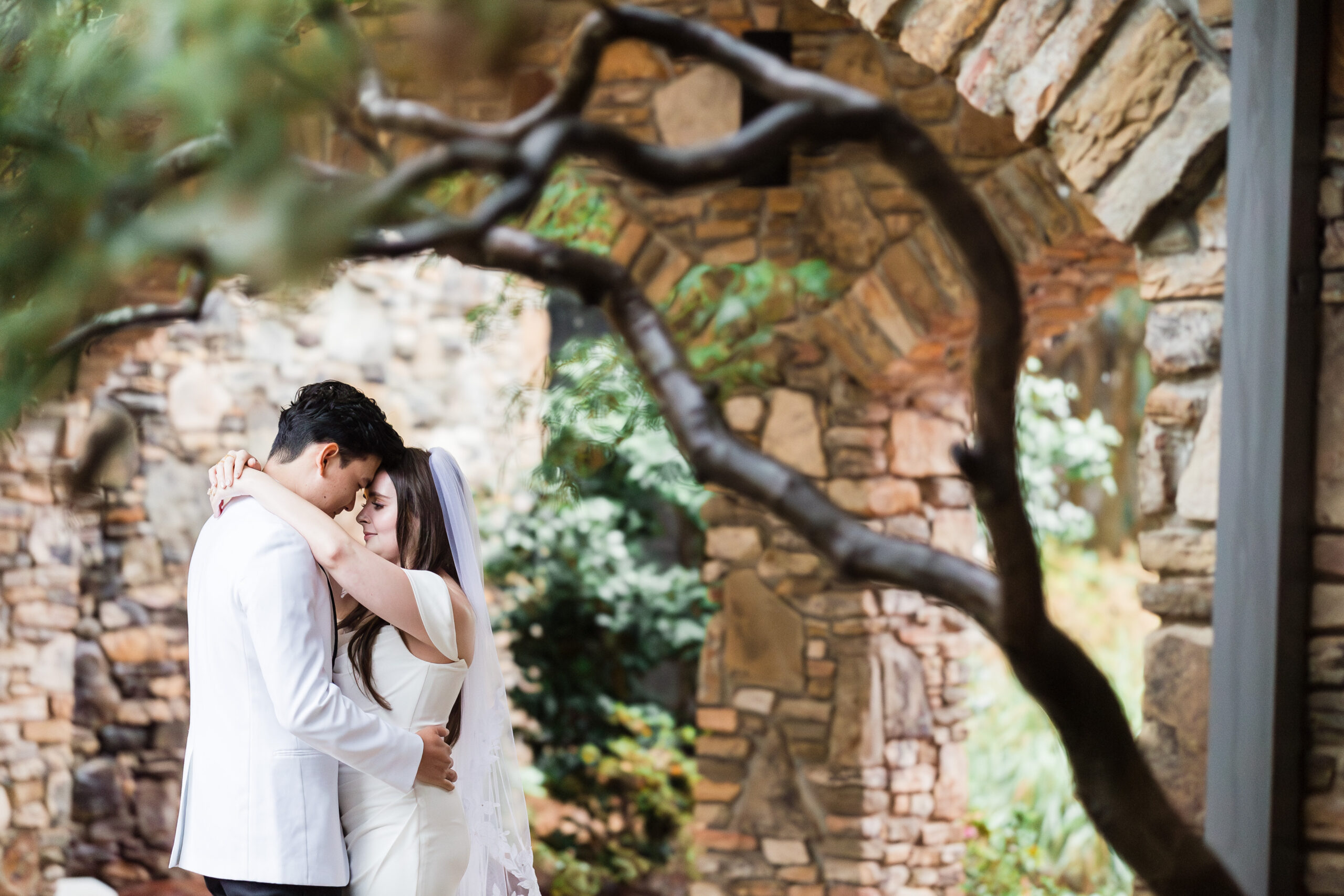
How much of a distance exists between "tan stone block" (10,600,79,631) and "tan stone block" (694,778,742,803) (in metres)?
2.56

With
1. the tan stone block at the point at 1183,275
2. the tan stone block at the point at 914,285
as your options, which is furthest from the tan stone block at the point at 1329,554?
the tan stone block at the point at 914,285

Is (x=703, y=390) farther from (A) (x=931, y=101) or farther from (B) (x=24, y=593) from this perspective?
(B) (x=24, y=593)

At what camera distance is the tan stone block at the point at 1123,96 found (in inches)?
72.7

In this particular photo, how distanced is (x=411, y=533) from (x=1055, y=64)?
1444 mm

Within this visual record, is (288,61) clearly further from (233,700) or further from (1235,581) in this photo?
(1235,581)

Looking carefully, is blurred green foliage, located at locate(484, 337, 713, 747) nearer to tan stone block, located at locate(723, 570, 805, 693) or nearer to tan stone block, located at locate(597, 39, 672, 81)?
tan stone block, located at locate(723, 570, 805, 693)

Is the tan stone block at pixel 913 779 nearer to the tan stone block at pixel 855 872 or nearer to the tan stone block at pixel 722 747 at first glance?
the tan stone block at pixel 855 872

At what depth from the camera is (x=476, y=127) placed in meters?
0.60

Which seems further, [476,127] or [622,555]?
[622,555]

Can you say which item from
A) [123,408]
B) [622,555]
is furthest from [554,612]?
[123,408]

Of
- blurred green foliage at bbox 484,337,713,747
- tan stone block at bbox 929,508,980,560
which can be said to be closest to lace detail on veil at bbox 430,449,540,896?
tan stone block at bbox 929,508,980,560

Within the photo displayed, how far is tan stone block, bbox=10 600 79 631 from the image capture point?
4250 millimetres

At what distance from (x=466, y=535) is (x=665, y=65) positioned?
2421 mm

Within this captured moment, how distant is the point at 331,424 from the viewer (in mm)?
1980
